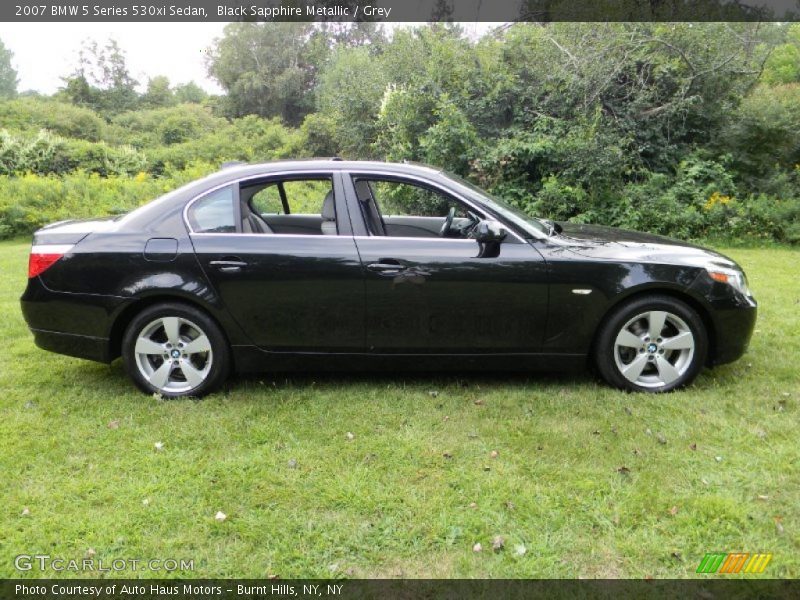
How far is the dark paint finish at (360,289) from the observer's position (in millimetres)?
3869

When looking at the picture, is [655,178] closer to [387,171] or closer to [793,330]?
[793,330]

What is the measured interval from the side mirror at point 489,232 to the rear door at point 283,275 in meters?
0.80

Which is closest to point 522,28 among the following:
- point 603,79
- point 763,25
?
point 603,79

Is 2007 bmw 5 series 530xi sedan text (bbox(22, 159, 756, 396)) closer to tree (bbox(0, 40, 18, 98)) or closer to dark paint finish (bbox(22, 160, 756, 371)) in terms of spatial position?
dark paint finish (bbox(22, 160, 756, 371))

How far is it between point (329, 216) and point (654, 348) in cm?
234

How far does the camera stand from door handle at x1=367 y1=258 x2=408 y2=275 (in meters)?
3.86

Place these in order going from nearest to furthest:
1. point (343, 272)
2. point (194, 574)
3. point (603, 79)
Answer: point (194, 574) → point (343, 272) → point (603, 79)

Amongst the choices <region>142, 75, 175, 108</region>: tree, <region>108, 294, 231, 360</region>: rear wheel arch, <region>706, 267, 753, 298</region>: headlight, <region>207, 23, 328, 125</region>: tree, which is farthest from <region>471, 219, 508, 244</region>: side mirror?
<region>142, 75, 175, 108</region>: tree

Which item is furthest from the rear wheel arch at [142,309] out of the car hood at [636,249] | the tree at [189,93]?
the tree at [189,93]

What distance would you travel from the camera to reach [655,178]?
11.5 meters

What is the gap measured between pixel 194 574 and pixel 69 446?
1.45 metres

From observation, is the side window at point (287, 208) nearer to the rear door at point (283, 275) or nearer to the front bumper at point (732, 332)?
the rear door at point (283, 275)

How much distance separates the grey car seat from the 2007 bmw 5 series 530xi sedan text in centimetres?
1

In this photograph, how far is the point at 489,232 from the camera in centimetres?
379
